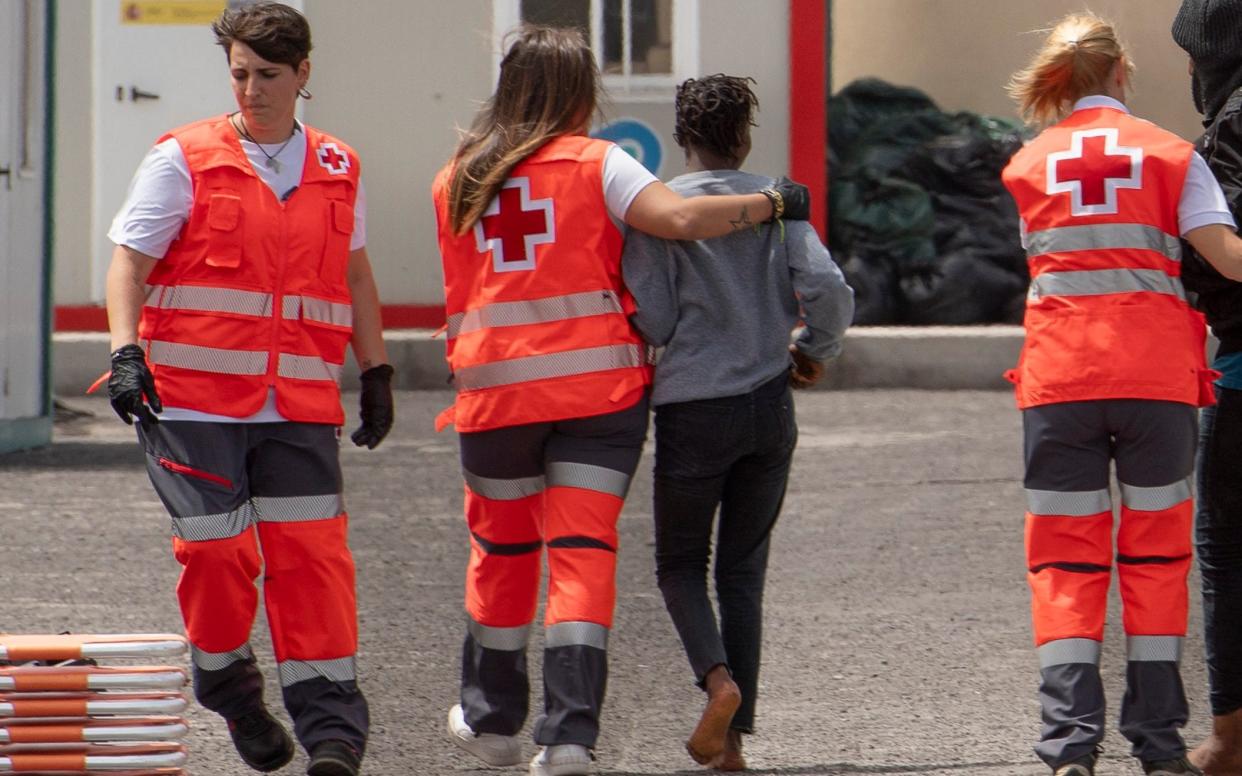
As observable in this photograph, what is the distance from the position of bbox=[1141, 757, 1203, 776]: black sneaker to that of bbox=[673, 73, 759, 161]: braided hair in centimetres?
168

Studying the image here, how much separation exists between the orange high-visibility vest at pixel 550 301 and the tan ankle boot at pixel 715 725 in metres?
0.69

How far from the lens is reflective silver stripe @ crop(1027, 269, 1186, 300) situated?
4738mm

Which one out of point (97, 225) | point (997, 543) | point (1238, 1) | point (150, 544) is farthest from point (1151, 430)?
point (97, 225)

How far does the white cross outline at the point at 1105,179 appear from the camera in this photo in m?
4.73

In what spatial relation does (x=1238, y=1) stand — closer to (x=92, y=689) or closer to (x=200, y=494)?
(x=200, y=494)

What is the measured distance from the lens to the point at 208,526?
15.5 ft

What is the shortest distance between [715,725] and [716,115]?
1.40m

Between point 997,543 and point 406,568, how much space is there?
227cm

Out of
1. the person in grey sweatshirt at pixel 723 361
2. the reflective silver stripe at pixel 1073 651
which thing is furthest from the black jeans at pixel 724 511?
the reflective silver stripe at pixel 1073 651

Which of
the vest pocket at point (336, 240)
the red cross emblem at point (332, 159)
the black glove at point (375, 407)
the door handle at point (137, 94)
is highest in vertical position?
the door handle at point (137, 94)

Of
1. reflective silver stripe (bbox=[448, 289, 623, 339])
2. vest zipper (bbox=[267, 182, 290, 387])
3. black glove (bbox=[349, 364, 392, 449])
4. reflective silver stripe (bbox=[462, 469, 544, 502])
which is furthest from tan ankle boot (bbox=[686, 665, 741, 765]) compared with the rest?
vest zipper (bbox=[267, 182, 290, 387])

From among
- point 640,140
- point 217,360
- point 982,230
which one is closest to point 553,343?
point 217,360

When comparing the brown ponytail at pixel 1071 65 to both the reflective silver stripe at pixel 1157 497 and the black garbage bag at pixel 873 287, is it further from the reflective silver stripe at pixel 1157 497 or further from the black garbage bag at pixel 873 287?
the black garbage bag at pixel 873 287

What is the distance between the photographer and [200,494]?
15.6 ft
